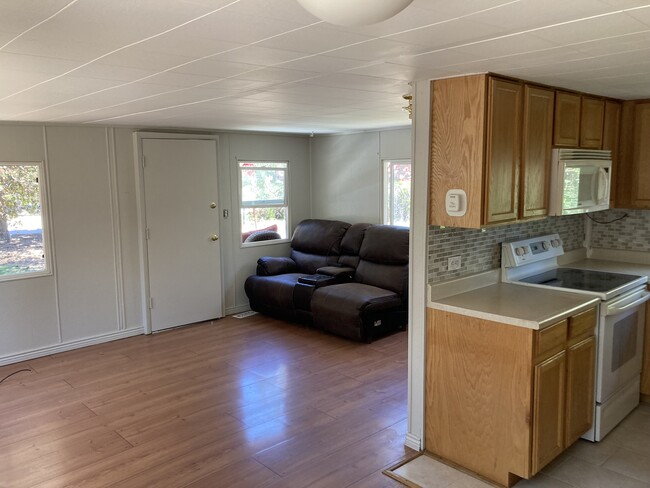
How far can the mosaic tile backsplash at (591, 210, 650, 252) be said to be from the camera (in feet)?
13.2

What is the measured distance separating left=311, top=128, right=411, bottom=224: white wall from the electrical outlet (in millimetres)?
2826

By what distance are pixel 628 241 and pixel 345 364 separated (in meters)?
2.44

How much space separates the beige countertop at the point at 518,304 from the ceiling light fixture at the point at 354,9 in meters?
1.78

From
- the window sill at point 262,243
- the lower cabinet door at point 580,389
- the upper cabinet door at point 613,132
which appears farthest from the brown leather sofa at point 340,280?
the lower cabinet door at point 580,389

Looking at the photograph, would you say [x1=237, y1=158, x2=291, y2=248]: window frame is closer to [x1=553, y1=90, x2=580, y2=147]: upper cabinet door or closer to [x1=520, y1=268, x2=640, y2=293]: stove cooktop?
[x1=520, y1=268, x2=640, y2=293]: stove cooktop

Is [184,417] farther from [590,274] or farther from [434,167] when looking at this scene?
[590,274]

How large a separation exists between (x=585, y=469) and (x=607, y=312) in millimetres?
859

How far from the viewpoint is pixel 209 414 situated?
3.59 metres

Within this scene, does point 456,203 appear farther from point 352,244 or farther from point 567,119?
point 352,244

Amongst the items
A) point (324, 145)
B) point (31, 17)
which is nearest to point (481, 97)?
point (31, 17)

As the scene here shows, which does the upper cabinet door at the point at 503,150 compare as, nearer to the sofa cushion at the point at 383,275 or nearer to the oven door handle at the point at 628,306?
the oven door handle at the point at 628,306

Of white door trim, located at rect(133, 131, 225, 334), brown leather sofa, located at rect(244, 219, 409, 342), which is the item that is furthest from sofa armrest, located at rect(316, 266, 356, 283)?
white door trim, located at rect(133, 131, 225, 334)

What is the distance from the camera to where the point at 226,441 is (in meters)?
3.22

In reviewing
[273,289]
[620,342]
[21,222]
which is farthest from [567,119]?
[21,222]
